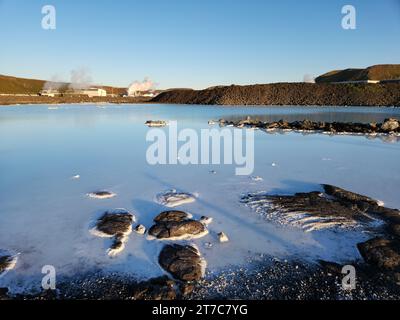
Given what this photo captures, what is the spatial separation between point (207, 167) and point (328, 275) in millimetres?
6707

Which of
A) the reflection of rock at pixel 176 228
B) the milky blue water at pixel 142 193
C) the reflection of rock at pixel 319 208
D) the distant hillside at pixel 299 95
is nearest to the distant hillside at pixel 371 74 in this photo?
the distant hillside at pixel 299 95

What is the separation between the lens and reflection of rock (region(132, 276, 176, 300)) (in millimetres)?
3867

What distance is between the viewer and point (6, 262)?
459 centimetres

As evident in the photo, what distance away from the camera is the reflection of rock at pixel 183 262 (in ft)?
14.1

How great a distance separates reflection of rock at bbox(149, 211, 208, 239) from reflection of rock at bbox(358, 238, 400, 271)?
2674 mm

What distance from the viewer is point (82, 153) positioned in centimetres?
1316

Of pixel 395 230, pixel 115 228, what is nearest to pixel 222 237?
pixel 115 228

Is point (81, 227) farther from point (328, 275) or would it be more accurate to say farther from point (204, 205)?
point (328, 275)

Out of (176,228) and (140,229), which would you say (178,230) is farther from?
(140,229)

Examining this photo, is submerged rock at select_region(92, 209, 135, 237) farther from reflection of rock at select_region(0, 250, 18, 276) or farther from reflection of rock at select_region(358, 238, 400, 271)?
reflection of rock at select_region(358, 238, 400, 271)

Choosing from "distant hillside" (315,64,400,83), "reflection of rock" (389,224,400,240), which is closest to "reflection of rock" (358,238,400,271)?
"reflection of rock" (389,224,400,240)

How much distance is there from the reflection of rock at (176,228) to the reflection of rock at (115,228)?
0.50m

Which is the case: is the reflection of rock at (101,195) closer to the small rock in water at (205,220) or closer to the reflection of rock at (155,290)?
the small rock in water at (205,220)

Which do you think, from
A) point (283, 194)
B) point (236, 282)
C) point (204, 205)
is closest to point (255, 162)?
point (283, 194)
